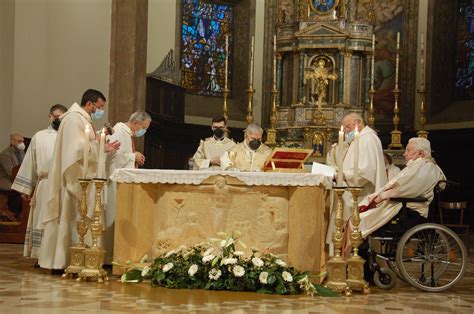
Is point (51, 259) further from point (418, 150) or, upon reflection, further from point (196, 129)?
point (196, 129)

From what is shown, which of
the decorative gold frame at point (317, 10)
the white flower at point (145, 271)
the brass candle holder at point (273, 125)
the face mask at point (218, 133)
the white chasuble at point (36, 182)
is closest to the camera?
the white flower at point (145, 271)

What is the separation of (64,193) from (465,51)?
11656 mm

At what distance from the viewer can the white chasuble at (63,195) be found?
27.6 ft

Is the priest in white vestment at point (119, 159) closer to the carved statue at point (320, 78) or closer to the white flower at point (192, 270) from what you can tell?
the white flower at point (192, 270)

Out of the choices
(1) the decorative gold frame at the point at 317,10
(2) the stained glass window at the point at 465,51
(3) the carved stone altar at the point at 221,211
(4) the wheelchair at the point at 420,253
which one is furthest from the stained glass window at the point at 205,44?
(4) the wheelchair at the point at 420,253

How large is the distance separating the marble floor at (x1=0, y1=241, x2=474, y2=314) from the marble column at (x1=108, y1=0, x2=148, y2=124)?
5.85 m

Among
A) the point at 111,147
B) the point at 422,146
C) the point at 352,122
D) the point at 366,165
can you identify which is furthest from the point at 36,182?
the point at 422,146

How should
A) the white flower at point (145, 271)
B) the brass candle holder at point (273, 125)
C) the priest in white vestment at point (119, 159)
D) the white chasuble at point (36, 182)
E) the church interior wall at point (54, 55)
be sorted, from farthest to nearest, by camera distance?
the brass candle holder at point (273, 125)
the church interior wall at point (54, 55)
the priest in white vestment at point (119, 159)
the white chasuble at point (36, 182)
the white flower at point (145, 271)

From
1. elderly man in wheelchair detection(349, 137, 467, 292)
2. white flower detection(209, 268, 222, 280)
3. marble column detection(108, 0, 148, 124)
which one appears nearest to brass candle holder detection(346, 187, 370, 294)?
elderly man in wheelchair detection(349, 137, 467, 292)

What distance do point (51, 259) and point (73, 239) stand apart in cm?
28

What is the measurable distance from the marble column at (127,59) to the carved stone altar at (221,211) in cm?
556

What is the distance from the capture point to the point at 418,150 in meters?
8.54

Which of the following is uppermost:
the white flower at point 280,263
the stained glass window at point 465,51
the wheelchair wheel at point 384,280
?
the stained glass window at point 465,51

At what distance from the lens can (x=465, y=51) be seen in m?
18.0
